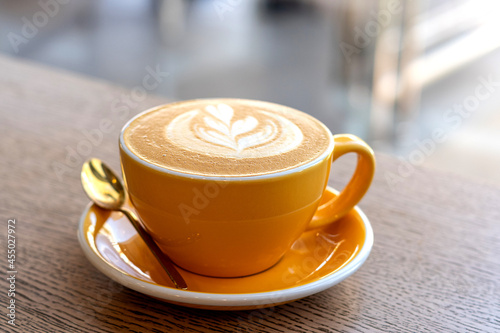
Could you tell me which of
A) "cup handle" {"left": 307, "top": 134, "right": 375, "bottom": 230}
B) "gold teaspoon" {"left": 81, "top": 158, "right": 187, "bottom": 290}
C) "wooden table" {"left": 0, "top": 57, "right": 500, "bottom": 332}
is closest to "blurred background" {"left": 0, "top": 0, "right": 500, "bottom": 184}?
"wooden table" {"left": 0, "top": 57, "right": 500, "bottom": 332}

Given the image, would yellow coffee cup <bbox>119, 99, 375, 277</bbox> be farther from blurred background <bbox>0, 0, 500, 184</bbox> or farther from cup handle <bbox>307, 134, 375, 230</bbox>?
blurred background <bbox>0, 0, 500, 184</bbox>

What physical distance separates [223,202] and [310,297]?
0.12 meters

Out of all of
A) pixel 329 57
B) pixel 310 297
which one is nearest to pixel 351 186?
pixel 310 297

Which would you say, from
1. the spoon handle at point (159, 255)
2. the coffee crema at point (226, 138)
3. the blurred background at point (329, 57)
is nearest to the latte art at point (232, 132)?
the coffee crema at point (226, 138)

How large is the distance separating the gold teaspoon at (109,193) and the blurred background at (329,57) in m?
1.13

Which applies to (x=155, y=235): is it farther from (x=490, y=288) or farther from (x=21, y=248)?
(x=490, y=288)

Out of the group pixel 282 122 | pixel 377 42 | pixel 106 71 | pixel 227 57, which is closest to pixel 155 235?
pixel 282 122

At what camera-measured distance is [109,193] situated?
58 centimetres

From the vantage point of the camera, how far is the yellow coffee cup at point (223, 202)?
1.39ft

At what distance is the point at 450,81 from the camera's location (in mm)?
2754

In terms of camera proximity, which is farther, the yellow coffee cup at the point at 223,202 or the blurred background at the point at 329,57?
the blurred background at the point at 329,57

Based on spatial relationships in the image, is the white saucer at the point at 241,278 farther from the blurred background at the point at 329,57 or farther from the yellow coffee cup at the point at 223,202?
the blurred background at the point at 329,57

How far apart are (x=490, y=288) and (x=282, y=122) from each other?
251 millimetres

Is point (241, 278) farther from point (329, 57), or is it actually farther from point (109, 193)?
point (329, 57)
